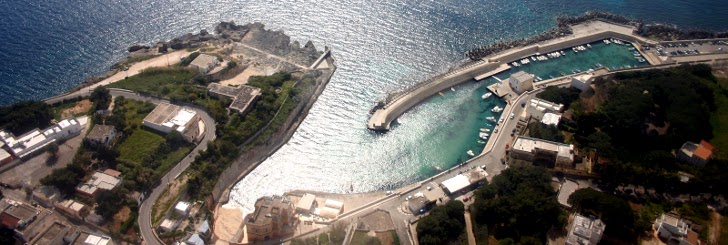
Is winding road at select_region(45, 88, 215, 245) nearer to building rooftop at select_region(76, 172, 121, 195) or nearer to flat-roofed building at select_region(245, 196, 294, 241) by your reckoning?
building rooftop at select_region(76, 172, 121, 195)

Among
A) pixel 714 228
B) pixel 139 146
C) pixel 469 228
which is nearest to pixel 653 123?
pixel 714 228

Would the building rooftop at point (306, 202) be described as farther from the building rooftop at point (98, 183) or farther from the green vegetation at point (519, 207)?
the building rooftop at point (98, 183)

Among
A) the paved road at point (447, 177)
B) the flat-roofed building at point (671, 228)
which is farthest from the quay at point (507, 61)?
the flat-roofed building at point (671, 228)

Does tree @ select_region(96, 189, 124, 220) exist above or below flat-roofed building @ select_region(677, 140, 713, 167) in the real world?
below

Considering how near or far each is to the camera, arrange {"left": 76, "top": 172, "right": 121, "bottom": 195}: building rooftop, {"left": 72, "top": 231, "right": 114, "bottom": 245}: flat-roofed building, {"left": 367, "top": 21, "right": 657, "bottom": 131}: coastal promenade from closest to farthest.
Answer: {"left": 72, "top": 231, "right": 114, "bottom": 245}: flat-roofed building, {"left": 76, "top": 172, "right": 121, "bottom": 195}: building rooftop, {"left": 367, "top": 21, "right": 657, "bottom": 131}: coastal promenade

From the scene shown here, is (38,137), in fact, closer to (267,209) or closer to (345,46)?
(267,209)

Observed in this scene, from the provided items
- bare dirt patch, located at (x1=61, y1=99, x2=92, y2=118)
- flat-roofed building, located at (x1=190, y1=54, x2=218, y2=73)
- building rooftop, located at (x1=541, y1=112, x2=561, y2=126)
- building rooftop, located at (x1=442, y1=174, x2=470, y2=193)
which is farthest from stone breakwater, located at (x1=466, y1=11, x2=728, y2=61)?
bare dirt patch, located at (x1=61, y1=99, x2=92, y2=118)

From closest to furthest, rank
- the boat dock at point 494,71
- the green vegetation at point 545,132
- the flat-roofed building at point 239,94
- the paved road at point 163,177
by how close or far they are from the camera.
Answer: the paved road at point 163,177
the green vegetation at point 545,132
the flat-roofed building at point 239,94
the boat dock at point 494,71
